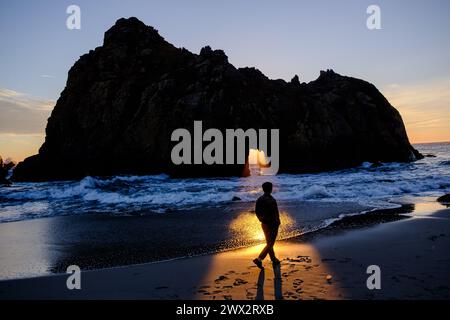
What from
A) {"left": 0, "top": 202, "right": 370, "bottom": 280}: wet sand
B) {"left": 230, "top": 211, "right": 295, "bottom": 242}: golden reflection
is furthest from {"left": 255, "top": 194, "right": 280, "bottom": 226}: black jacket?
{"left": 230, "top": 211, "right": 295, "bottom": 242}: golden reflection

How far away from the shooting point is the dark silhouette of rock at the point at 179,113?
1861 inches

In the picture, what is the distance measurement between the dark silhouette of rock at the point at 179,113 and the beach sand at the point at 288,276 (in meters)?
38.0

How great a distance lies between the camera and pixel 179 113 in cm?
4641

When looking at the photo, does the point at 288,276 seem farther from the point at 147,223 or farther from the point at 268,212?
the point at 147,223

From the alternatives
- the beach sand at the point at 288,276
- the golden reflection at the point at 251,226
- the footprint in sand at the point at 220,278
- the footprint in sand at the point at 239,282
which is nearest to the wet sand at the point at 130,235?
the golden reflection at the point at 251,226

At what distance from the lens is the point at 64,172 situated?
5000cm

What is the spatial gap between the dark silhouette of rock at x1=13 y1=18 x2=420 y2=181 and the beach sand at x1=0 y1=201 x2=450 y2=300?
38.0 metres

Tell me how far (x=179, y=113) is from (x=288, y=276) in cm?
4136

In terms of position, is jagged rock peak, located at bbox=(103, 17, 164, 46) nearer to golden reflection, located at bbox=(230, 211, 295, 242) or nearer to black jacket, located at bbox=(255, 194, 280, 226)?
golden reflection, located at bbox=(230, 211, 295, 242)

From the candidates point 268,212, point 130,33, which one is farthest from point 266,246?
point 130,33

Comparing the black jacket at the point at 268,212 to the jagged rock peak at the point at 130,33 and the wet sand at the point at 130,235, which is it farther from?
the jagged rock peak at the point at 130,33

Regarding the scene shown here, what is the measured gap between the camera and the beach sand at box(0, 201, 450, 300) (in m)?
5.59

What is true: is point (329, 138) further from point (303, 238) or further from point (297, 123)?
point (303, 238)
